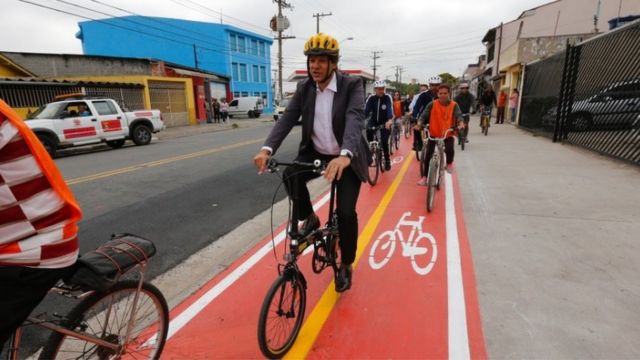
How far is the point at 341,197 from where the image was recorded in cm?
300

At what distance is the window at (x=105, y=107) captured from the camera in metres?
14.5

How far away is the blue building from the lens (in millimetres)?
42656

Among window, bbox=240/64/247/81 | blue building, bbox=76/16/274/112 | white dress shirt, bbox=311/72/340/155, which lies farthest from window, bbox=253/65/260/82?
white dress shirt, bbox=311/72/340/155

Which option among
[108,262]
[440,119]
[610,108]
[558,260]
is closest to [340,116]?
[108,262]

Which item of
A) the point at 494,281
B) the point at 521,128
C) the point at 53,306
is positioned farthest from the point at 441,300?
the point at 521,128

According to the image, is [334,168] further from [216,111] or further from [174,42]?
[174,42]

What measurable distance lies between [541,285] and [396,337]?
1.62m

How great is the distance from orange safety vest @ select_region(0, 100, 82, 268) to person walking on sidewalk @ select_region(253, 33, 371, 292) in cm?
129

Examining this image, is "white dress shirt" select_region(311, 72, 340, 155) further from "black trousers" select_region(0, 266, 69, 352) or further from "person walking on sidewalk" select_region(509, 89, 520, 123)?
"person walking on sidewalk" select_region(509, 89, 520, 123)

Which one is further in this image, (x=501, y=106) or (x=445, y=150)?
(x=501, y=106)

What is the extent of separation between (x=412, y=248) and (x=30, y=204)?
373cm

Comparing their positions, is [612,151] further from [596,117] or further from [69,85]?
[69,85]

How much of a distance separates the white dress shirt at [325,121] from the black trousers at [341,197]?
0.40ft

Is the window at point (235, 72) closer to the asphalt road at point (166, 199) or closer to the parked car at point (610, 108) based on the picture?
the asphalt road at point (166, 199)
